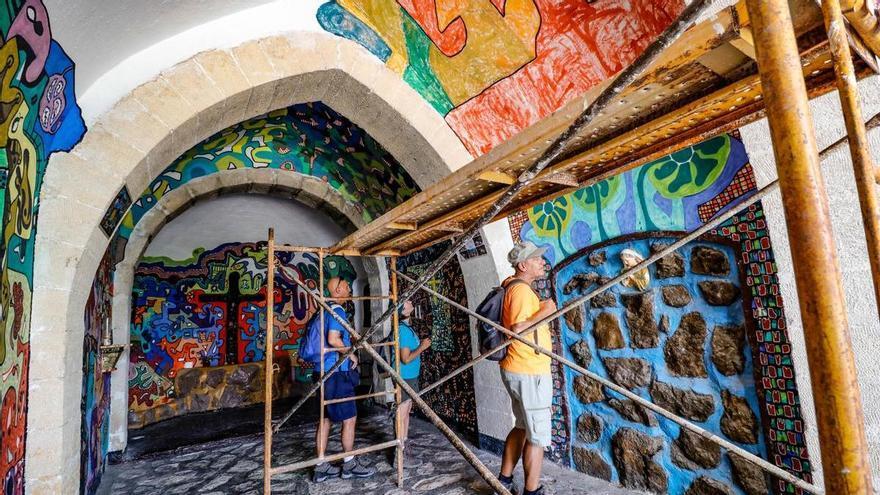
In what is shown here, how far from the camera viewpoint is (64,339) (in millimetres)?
2336

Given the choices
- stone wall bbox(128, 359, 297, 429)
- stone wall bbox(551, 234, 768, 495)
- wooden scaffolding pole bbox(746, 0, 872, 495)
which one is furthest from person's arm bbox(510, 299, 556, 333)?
stone wall bbox(128, 359, 297, 429)

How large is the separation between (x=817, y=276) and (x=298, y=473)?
13.6ft

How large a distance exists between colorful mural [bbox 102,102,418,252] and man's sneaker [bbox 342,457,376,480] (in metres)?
2.80

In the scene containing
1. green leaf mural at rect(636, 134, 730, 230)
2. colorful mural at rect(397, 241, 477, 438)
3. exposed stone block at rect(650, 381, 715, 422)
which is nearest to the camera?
green leaf mural at rect(636, 134, 730, 230)

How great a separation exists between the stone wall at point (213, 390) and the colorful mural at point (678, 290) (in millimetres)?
5646

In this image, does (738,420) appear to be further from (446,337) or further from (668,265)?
(446,337)

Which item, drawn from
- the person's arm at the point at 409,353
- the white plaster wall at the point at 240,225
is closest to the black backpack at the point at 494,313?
the person's arm at the point at 409,353

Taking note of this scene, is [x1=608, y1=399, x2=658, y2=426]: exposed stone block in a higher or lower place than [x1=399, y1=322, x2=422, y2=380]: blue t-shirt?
lower

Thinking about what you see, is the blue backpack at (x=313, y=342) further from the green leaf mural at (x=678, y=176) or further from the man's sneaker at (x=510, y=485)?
the green leaf mural at (x=678, y=176)

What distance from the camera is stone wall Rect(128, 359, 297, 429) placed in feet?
21.3

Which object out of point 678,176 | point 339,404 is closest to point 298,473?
point 339,404

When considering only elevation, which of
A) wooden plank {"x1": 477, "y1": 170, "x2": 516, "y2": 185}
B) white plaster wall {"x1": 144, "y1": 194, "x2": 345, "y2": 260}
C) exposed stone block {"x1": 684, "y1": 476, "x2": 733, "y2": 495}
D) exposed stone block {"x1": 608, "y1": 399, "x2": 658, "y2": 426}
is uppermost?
white plaster wall {"x1": 144, "y1": 194, "x2": 345, "y2": 260}

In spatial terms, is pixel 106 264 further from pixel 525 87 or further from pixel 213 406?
pixel 525 87

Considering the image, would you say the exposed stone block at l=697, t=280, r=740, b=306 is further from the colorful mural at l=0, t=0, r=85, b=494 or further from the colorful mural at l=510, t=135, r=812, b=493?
the colorful mural at l=0, t=0, r=85, b=494
